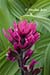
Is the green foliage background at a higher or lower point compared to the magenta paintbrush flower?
higher

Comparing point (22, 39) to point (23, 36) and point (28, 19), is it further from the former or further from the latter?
point (28, 19)

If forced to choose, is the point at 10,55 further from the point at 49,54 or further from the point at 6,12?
the point at 6,12

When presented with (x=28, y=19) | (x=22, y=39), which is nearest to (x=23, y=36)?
(x=22, y=39)

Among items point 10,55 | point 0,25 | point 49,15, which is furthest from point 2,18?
point 10,55

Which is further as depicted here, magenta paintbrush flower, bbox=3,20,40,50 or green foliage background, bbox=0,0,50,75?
green foliage background, bbox=0,0,50,75

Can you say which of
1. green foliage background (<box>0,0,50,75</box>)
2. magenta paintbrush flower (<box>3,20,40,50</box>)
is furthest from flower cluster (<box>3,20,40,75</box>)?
green foliage background (<box>0,0,50,75</box>)

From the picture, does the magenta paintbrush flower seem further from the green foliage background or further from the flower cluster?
the green foliage background

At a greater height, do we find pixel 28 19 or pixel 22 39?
pixel 28 19

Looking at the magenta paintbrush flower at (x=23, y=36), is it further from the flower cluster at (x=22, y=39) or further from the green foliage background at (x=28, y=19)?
the green foliage background at (x=28, y=19)
